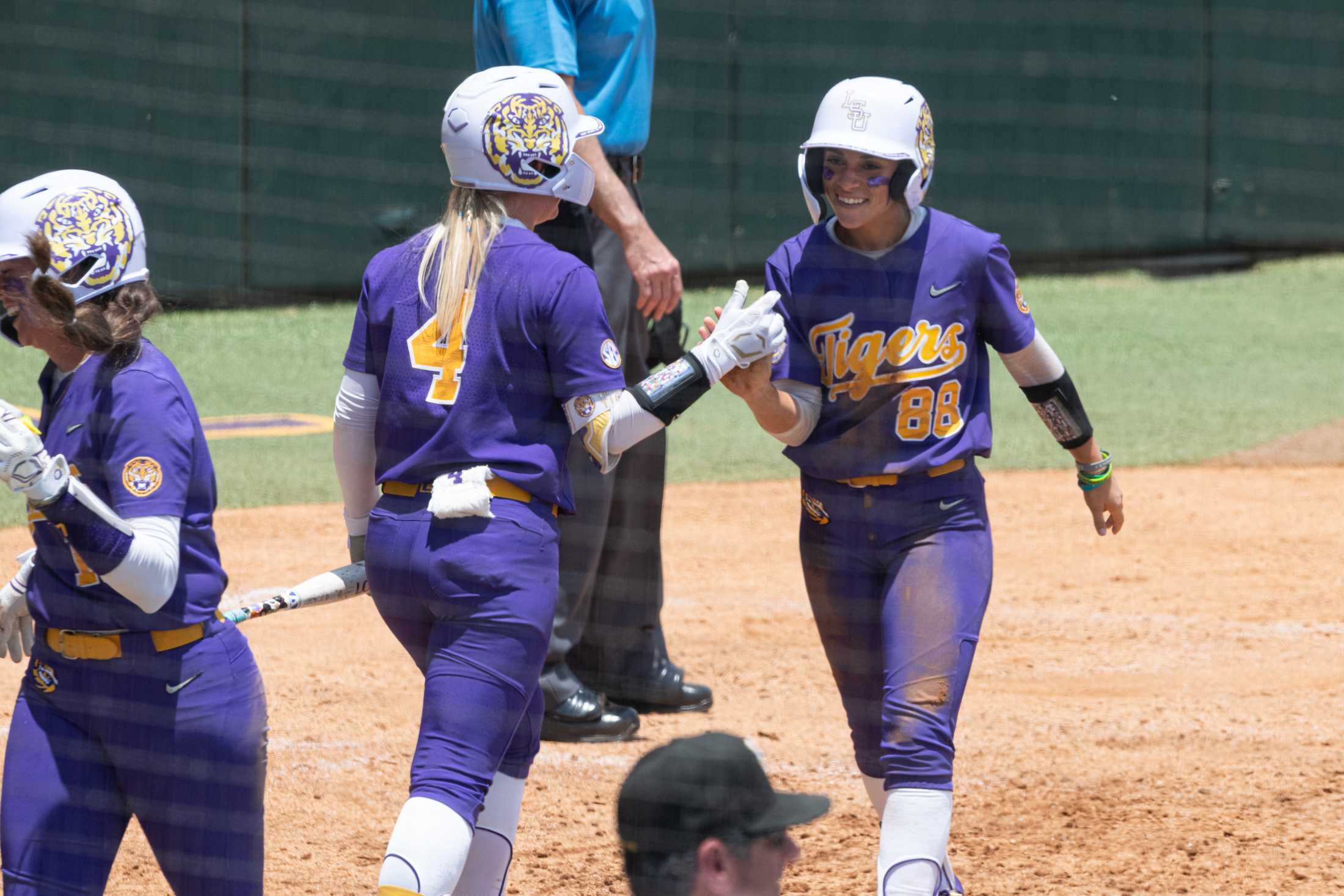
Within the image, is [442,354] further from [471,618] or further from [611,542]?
[611,542]

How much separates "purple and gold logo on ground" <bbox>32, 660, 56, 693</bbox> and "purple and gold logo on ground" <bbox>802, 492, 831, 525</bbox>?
5.37 ft

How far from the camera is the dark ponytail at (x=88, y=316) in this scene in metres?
2.88

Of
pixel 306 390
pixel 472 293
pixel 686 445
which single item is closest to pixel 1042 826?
pixel 472 293

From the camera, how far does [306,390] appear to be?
1133cm

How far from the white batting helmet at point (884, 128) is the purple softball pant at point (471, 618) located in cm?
→ 114

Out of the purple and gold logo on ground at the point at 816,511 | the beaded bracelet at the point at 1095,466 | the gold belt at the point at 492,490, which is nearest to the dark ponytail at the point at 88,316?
the gold belt at the point at 492,490

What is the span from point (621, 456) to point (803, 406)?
1696mm

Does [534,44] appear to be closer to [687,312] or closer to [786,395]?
[786,395]

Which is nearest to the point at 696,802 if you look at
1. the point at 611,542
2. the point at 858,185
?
the point at 858,185

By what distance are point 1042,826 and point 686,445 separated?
18.8 feet

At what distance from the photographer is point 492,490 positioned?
10.2ft

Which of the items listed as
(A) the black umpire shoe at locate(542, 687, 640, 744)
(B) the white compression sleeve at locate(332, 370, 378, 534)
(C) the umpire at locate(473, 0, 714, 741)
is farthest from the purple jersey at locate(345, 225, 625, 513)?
(A) the black umpire shoe at locate(542, 687, 640, 744)

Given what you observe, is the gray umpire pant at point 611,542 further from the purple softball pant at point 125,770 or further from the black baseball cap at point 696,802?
the black baseball cap at point 696,802

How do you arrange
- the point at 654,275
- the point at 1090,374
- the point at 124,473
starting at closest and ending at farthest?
the point at 124,473 → the point at 654,275 → the point at 1090,374
